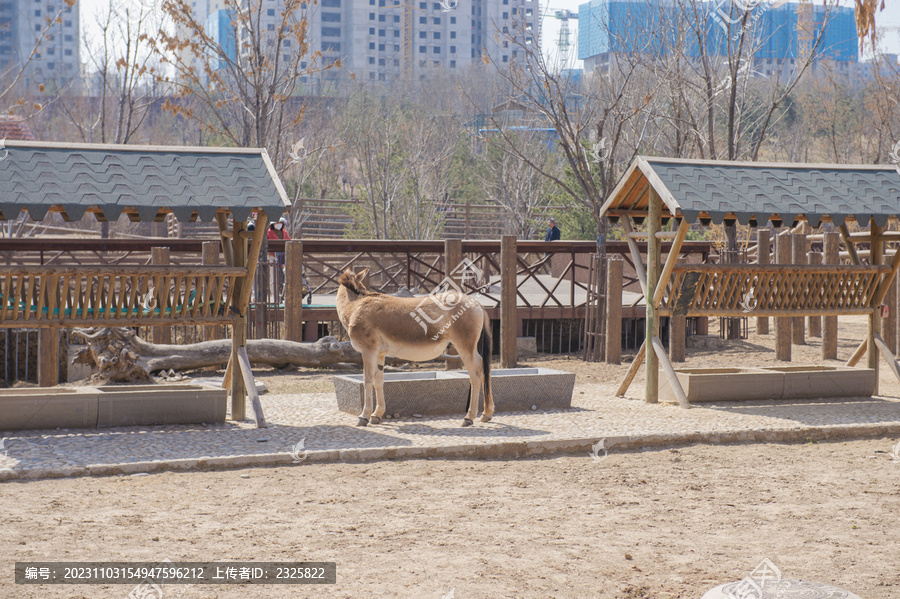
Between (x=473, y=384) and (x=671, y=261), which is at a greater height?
(x=671, y=261)

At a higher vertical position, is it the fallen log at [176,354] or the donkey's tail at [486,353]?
the donkey's tail at [486,353]

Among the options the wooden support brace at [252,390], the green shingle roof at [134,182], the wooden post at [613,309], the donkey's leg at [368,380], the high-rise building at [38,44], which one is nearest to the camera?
the green shingle roof at [134,182]

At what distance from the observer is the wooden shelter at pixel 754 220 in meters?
11.3

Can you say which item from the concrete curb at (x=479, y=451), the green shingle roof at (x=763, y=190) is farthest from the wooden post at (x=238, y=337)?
the green shingle roof at (x=763, y=190)

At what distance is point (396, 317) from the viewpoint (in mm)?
9906

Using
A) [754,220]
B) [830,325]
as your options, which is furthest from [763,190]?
[830,325]

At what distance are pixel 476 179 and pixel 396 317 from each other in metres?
35.8

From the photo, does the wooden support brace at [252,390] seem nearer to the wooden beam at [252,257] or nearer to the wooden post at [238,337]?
the wooden post at [238,337]

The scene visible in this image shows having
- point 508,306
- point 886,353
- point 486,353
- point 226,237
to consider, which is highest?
point 226,237

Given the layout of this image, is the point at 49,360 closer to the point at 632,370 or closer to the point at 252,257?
the point at 252,257

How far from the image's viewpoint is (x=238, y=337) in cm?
1030

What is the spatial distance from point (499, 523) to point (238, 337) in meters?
4.86

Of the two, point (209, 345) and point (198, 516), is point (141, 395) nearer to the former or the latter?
point (198, 516)

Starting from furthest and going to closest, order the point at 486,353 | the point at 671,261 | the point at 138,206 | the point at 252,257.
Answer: the point at 671,261
the point at 486,353
the point at 252,257
the point at 138,206
